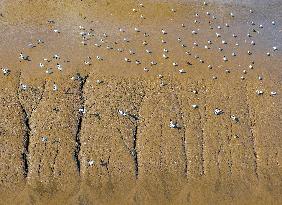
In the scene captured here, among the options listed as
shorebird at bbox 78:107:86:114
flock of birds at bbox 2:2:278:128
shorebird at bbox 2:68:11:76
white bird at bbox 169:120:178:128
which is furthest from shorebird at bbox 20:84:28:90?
white bird at bbox 169:120:178:128

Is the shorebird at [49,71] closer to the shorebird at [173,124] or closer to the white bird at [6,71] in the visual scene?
the white bird at [6,71]

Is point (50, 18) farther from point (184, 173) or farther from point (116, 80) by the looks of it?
point (184, 173)

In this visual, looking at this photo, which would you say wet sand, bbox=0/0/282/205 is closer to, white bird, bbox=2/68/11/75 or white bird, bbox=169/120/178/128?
white bird, bbox=169/120/178/128

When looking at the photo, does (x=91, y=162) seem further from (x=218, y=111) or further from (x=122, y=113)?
(x=218, y=111)

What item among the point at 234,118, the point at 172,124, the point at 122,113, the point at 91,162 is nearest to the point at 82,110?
the point at 122,113

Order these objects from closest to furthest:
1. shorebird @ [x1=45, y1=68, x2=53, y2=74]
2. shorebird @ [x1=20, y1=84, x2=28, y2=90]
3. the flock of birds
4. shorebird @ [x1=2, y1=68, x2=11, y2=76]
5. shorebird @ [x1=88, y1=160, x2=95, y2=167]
Result: shorebird @ [x1=88, y1=160, x2=95, y2=167], shorebird @ [x1=20, y1=84, x2=28, y2=90], shorebird @ [x1=2, y1=68, x2=11, y2=76], shorebird @ [x1=45, y1=68, x2=53, y2=74], the flock of birds

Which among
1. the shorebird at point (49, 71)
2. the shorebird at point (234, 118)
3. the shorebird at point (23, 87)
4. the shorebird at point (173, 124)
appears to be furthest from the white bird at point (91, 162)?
the shorebird at point (234, 118)

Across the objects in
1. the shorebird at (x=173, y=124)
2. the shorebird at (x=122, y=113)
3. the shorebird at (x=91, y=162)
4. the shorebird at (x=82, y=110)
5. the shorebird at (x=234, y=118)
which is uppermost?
the shorebird at (x=82, y=110)

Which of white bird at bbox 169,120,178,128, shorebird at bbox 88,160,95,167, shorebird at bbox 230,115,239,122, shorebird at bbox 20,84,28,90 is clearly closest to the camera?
shorebird at bbox 88,160,95,167

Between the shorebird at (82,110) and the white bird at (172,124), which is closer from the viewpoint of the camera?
the white bird at (172,124)
